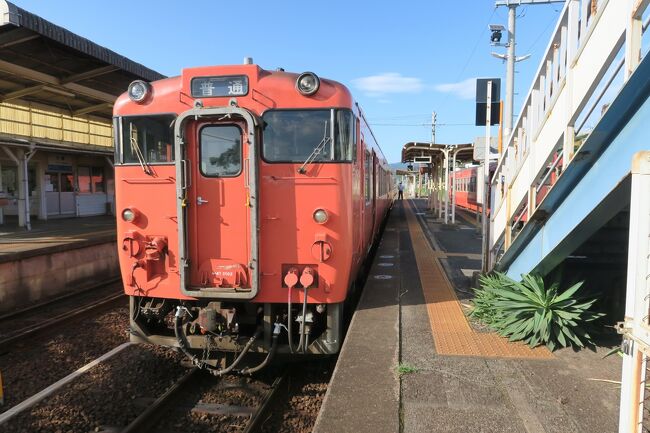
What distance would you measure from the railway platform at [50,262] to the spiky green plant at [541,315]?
8.21 metres

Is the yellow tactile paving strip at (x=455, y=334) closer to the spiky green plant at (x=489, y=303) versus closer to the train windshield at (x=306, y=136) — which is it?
the spiky green plant at (x=489, y=303)

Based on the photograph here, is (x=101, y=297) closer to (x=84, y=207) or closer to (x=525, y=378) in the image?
(x=525, y=378)

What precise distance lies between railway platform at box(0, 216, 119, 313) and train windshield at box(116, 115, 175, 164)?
17.1ft

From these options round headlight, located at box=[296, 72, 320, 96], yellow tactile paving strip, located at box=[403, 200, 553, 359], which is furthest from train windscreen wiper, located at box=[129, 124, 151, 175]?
yellow tactile paving strip, located at box=[403, 200, 553, 359]

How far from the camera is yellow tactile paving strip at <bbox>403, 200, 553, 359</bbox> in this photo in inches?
165

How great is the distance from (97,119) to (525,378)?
17782mm

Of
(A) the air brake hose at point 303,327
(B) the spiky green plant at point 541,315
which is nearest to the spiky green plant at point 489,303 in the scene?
(B) the spiky green plant at point 541,315

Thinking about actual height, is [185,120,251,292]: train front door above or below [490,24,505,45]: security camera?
below

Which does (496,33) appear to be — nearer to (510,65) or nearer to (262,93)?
(510,65)

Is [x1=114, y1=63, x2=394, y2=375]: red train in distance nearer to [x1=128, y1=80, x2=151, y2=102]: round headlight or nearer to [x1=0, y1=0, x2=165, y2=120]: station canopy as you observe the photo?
[x1=128, y1=80, x2=151, y2=102]: round headlight

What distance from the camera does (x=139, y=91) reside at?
4.67 m

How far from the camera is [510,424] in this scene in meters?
2.97

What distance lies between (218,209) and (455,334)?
2.70 m

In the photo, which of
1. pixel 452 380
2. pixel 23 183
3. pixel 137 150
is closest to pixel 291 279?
pixel 452 380
